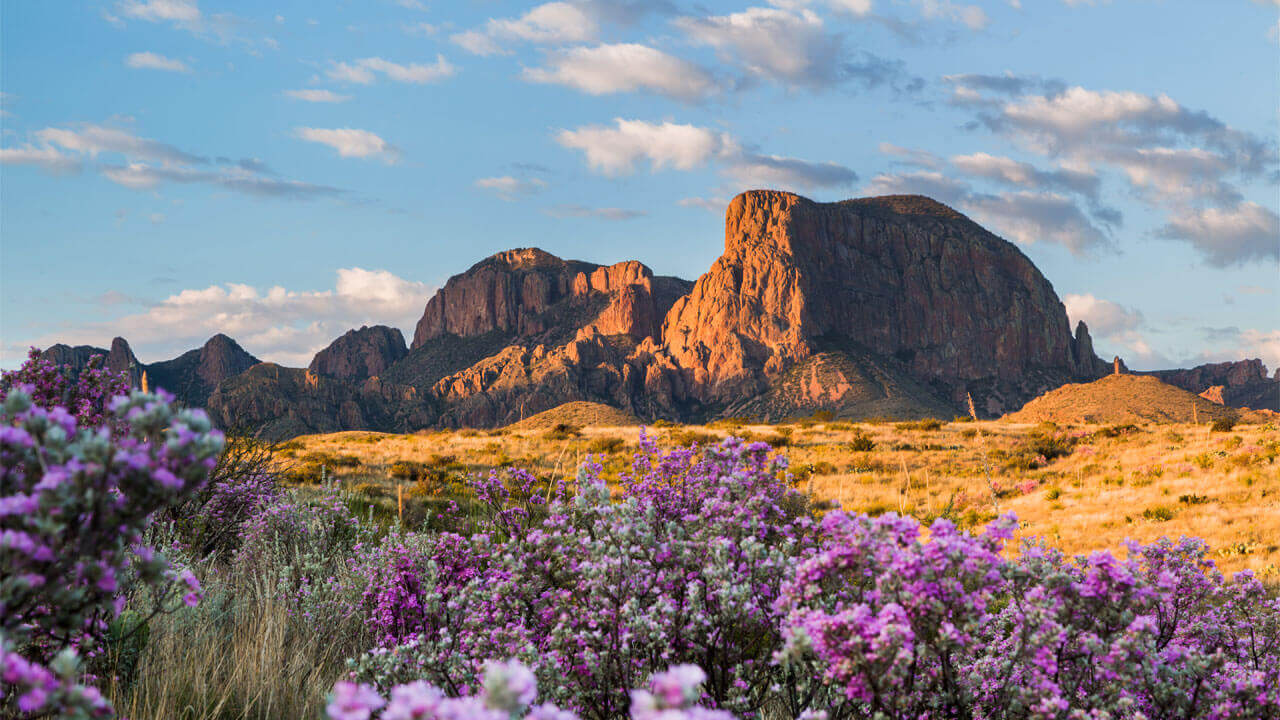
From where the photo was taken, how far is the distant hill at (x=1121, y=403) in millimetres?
101438

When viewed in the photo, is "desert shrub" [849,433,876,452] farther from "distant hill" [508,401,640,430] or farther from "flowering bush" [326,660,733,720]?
"distant hill" [508,401,640,430]

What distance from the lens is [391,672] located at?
3.44 meters

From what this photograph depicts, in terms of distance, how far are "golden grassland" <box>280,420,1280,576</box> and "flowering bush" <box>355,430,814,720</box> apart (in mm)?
3105

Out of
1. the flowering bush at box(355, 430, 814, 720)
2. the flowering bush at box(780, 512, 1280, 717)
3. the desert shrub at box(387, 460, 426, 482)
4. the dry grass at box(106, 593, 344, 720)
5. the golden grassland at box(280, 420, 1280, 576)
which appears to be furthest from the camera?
the desert shrub at box(387, 460, 426, 482)

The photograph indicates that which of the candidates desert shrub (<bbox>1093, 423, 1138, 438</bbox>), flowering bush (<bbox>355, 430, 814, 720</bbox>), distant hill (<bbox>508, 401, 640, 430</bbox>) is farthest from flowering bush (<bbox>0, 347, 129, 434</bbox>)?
distant hill (<bbox>508, 401, 640, 430</bbox>)

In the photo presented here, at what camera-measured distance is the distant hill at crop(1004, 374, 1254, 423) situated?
333 feet

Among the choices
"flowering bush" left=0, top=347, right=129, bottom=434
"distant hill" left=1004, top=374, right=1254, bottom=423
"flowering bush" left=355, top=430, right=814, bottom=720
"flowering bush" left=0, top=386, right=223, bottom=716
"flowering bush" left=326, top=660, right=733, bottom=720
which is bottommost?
"distant hill" left=1004, top=374, right=1254, bottom=423

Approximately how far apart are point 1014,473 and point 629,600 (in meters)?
25.1

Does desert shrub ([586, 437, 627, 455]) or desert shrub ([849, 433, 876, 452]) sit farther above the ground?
desert shrub ([586, 437, 627, 455])

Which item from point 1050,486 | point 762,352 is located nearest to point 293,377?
point 762,352

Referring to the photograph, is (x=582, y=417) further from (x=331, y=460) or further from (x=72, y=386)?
(x=72, y=386)

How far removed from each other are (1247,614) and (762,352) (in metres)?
183

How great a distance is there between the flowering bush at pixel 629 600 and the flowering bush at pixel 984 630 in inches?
17.8

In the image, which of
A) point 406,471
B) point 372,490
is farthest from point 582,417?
point 372,490
